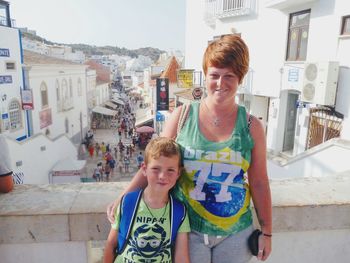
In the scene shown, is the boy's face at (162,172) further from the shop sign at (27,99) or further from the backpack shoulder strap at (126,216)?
the shop sign at (27,99)

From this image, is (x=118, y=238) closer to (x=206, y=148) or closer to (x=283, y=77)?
(x=206, y=148)

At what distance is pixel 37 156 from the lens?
1541cm

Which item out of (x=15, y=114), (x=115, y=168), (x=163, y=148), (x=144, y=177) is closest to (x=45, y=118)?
(x=15, y=114)

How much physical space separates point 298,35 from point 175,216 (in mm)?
12407

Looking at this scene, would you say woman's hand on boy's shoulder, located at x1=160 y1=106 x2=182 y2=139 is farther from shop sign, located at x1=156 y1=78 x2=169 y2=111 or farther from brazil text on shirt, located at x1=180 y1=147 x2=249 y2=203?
shop sign, located at x1=156 y1=78 x2=169 y2=111

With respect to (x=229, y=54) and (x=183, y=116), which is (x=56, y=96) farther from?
(x=229, y=54)

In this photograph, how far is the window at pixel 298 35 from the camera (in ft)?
39.0

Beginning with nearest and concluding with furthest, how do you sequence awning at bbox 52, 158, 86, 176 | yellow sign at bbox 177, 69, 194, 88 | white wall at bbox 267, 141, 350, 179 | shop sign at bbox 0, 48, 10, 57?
white wall at bbox 267, 141, 350, 179, awning at bbox 52, 158, 86, 176, shop sign at bbox 0, 48, 10, 57, yellow sign at bbox 177, 69, 194, 88

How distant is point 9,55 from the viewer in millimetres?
18172

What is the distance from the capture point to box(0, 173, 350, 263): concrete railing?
1.98m

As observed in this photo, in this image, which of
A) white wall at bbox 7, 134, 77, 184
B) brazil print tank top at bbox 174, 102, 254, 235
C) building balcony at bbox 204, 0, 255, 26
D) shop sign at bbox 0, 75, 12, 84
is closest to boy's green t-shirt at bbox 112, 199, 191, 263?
brazil print tank top at bbox 174, 102, 254, 235

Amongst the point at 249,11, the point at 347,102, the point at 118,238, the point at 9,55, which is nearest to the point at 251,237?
the point at 118,238

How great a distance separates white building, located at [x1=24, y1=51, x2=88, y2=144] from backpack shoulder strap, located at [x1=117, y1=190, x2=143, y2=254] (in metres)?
21.1

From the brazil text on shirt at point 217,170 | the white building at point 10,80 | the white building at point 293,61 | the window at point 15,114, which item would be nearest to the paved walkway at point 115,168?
the white building at point 10,80
